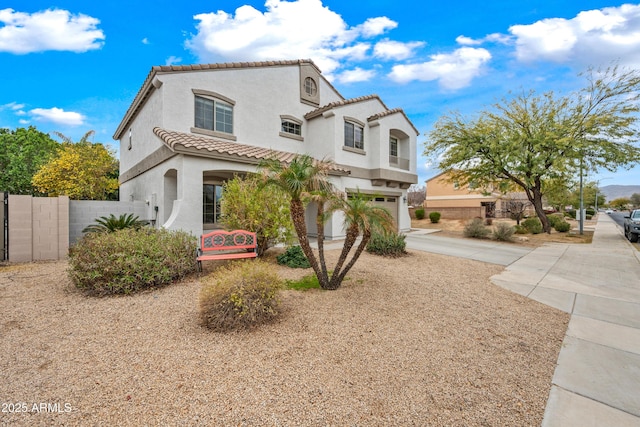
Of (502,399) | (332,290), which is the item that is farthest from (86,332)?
(502,399)

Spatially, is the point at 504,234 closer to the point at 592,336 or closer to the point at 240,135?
the point at 592,336

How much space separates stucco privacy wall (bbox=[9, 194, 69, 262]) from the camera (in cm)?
852

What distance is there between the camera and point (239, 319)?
13.5 feet

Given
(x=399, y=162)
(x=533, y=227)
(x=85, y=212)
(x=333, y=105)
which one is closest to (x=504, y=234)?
(x=533, y=227)

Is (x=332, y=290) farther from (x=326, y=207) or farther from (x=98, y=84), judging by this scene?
(x=98, y=84)

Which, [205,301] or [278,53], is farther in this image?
[278,53]

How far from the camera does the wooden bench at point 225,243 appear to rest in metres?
7.11

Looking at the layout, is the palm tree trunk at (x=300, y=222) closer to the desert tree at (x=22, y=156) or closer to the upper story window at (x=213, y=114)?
the upper story window at (x=213, y=114)

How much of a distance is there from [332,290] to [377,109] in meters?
14.0

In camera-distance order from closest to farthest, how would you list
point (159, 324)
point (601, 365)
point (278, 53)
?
point (601, 365), point (159, 324), point (278, 53)

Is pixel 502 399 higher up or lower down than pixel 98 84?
lower down

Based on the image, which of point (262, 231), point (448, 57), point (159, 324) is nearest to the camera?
point (159, 324)

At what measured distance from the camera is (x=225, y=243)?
748cm

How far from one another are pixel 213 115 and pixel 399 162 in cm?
1132
